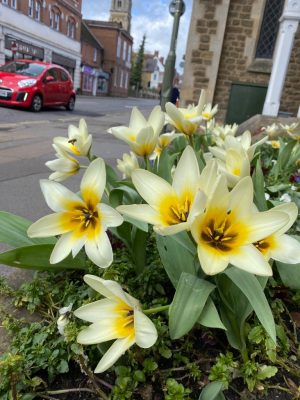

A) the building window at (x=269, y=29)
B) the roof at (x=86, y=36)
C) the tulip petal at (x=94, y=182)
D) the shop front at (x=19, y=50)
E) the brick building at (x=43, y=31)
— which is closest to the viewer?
the tulip petal at (x=94, y=182)

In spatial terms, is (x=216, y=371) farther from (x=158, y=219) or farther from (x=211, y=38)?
(x=211, y=38)

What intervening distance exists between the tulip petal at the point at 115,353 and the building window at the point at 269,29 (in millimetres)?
10926

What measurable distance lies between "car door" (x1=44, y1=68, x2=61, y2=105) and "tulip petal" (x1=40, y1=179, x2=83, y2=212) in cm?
1177

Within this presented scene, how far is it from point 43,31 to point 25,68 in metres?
20.9

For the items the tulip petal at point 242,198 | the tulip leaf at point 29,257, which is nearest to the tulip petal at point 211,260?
the tulip petal at point 242,198

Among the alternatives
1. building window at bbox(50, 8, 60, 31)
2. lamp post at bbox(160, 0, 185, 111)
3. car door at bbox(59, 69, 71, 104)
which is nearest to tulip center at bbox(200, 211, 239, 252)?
lamp post at bbox(160, 0, 185, 111)

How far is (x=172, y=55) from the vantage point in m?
8.50

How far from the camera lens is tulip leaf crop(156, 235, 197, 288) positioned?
1188 millimetres

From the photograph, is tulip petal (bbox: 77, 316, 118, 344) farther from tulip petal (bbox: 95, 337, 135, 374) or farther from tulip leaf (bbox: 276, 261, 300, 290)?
tulip leaf (bbox: 276, 261, 300, 290)

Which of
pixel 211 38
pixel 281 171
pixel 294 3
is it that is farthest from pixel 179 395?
pixel 211 38

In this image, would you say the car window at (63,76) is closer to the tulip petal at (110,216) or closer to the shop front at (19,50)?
the tulip petal at (110,216)

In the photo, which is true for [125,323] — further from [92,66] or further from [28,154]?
[92,66]

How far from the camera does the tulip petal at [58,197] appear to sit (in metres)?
1.11

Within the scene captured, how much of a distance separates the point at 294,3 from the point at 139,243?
26.8 ft
